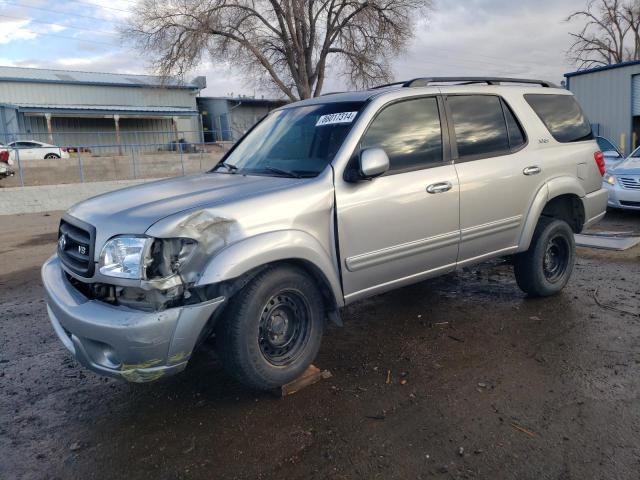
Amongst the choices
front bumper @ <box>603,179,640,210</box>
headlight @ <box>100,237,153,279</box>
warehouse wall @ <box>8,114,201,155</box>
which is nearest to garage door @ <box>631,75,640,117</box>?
front bumper @ <box>603,179,640,210</box>

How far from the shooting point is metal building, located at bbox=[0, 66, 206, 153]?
35.6m

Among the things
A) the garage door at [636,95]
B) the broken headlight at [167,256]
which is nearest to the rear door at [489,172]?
the broken headlight at [167,256]

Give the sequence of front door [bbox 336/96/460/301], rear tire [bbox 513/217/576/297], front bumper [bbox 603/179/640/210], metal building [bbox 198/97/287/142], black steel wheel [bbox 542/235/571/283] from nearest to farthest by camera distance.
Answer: front door [bbox 336/96/460/301]
rear tire [bbox 513/217/576/297]
black steel wheel [bbox 542/235/571/283]
front bumper [bbox 603/179/640/210]
metal building [bbox 198/97/287/142]

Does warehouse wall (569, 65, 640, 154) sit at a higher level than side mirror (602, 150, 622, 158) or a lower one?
higher

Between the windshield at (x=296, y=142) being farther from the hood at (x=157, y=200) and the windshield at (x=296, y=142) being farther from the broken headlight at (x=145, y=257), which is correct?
the broken headlight at (x=145, y=257)

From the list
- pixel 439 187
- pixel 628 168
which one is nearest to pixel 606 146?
pixel 628 168

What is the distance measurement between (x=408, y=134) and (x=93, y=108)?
39067 mm

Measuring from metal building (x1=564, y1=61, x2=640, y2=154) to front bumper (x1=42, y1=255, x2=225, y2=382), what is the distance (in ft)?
76.6

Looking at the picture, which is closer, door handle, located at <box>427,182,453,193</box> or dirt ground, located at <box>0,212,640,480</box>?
dirt ground, located at <box>0,212,640,480</box>

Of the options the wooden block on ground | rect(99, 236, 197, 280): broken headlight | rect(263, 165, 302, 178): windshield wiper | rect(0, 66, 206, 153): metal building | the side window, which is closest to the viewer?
rect(99, 236, 197, 280): broken headlight

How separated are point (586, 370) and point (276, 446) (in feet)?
7.21

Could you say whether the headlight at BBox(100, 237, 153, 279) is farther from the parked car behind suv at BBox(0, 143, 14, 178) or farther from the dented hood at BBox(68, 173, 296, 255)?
the parked car behind suv at BBox(0, 143, 14, 178)

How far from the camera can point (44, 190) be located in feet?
50.6

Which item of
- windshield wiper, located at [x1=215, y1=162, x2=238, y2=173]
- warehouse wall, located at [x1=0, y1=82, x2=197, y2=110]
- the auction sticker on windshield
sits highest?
warehouse wall, located at [x1=0, y1=82, x2=197, y2=110]
